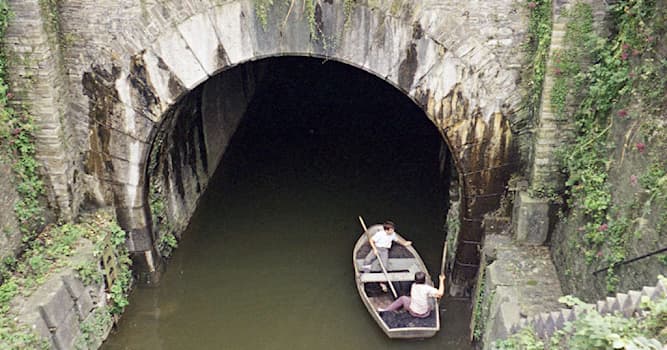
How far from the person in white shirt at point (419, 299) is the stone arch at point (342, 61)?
0.90 meters

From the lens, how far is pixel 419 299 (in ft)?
23.3

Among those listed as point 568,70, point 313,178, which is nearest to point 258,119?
point 313,178

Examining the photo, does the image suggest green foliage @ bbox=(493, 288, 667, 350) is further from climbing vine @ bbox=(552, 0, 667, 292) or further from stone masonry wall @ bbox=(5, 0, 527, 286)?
stone masonry wall @ bbox=(5, 0, 527, 286)

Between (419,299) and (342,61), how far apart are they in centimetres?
277

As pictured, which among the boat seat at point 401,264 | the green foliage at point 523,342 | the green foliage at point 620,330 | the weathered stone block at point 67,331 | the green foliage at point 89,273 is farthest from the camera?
the boat seat at point 401,264

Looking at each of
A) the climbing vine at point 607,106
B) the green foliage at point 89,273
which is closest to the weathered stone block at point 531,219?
the climbing vine at point 607,106

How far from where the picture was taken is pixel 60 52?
6.56m

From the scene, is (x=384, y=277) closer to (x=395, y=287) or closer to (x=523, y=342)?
(x=395, y=287)

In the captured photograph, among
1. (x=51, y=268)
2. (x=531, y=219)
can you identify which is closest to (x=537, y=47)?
(x=531, y=219)

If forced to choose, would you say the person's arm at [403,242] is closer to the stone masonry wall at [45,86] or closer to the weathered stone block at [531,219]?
the weathered stone block at [531,219]

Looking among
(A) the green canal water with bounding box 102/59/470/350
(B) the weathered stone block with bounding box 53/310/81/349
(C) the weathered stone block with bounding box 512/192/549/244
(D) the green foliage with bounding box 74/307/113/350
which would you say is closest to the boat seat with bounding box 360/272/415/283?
(A) the green canal water with bounding box 102/59/470/350

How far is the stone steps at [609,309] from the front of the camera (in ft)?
12.9

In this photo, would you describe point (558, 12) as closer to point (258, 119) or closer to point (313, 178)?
point (313, 178)

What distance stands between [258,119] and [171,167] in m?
4.37
